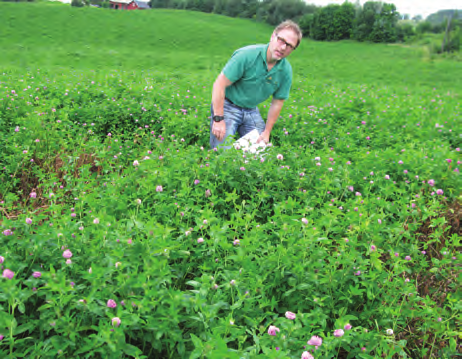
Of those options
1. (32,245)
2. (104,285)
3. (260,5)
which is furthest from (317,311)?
(260,5)

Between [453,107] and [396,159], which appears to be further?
[453,107]

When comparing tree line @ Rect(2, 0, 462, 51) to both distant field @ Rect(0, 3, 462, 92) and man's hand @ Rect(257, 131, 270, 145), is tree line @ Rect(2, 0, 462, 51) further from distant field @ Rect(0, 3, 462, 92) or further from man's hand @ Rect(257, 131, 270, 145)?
man's hand @ Rect(257, 131, 270, 145)

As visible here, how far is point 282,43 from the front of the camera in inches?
150

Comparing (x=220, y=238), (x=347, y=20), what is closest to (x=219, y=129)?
(x=220, y=238)

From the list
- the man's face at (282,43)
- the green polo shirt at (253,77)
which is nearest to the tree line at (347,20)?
the green polo shirt at (253,77)

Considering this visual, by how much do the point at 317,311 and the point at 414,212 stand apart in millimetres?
1503

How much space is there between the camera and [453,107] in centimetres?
793

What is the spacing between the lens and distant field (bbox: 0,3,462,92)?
15.1 m

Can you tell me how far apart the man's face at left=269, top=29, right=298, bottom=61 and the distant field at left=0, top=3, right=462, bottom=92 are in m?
7.31

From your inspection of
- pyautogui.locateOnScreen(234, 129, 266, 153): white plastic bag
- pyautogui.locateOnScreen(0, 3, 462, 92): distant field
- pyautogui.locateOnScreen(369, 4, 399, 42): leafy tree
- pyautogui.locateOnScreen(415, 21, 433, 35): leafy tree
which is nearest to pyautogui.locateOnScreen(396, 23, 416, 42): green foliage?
pyautogui.locateOnScreen(369, 4, 399, 42): leafy tree

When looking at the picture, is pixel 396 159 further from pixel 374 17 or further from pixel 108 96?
pixel 374 17

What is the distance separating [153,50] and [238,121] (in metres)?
19.3

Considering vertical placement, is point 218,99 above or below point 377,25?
below

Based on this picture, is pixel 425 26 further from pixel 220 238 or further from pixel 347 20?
pixel 220 238
